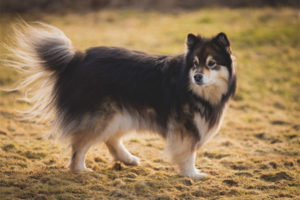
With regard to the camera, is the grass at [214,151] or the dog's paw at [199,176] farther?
the dog's paw at [199,176]

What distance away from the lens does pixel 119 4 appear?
17250 mm

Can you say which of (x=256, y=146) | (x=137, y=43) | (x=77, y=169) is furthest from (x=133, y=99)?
(x=137, y=43)

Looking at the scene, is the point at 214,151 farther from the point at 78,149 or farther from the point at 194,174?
the point at 78,149

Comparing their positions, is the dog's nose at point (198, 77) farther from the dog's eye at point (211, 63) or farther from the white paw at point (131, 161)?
the white paw at point (131, 161)

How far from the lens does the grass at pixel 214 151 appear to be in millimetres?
4207

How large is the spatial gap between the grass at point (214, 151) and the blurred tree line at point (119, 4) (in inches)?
147

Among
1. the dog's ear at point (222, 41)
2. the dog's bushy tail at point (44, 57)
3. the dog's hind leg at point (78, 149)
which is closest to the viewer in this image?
the dog's ear at point (222, 41)

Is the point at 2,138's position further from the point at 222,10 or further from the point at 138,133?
the point at 222,10

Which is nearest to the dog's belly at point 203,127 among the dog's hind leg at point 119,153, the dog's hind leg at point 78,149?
the dog's hind leg at point 119,153

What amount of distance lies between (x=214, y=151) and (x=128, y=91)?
1986mm

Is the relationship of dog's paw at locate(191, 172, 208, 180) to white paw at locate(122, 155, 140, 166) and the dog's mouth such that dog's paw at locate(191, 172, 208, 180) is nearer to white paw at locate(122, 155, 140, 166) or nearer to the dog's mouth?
white paw at locate(122, 155, 140, 166)

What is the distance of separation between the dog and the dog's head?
1 centimetres

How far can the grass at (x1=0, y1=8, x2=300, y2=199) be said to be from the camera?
4.21 metres

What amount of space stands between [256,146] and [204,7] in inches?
462
